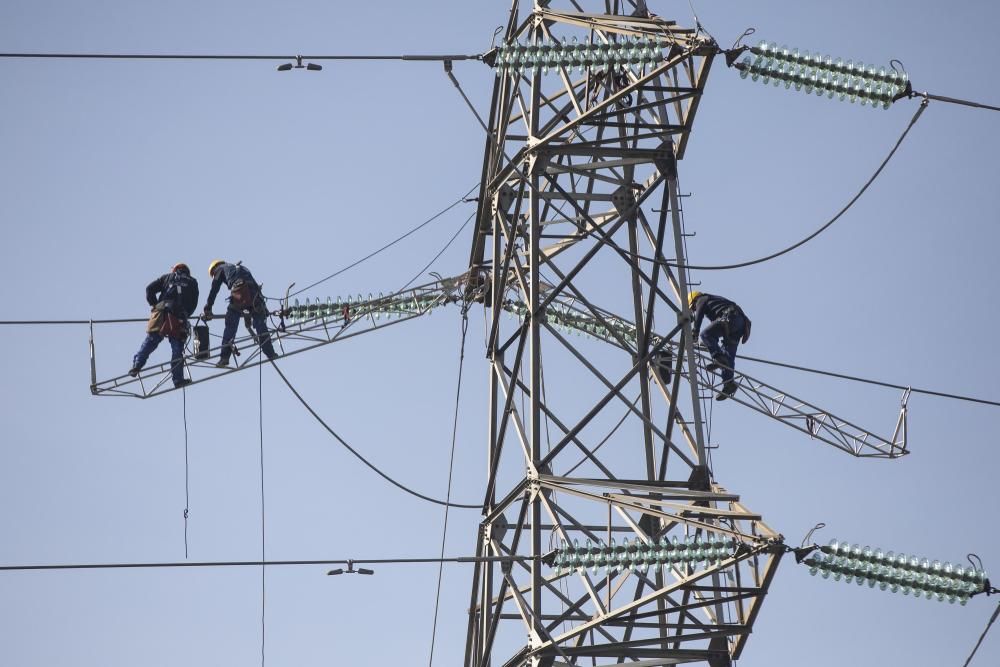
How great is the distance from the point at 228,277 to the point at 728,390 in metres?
7.44

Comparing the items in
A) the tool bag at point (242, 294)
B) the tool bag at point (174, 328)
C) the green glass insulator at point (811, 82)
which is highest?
the green glass insulator at point (811, 82)

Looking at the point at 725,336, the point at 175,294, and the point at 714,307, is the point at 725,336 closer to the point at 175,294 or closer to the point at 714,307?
the point at 714,307

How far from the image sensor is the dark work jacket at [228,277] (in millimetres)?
29891

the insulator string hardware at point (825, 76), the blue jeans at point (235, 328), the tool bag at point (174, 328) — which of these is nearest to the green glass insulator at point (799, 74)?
the insulator string hardware at point (825, 76)

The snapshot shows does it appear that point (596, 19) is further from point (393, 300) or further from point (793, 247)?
point (393, 300)

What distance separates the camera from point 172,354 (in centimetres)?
2922

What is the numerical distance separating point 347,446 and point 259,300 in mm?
3027

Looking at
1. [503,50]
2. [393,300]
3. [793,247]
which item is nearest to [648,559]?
[793,247]

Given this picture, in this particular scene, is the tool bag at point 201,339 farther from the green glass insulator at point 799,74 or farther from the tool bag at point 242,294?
the green glass insulator at point 799,74

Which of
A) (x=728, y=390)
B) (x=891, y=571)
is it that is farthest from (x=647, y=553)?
(x=728, y=390)

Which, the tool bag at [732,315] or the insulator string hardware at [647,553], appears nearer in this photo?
the insulator string hardware at [647,553]

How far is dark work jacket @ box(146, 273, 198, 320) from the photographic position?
29766 mm

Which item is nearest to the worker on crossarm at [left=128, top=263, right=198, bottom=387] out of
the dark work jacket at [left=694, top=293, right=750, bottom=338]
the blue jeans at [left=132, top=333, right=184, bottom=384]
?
the blue jeans at [left=132, top=333, right=184, bottom=384]

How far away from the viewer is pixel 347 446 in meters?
27.9
